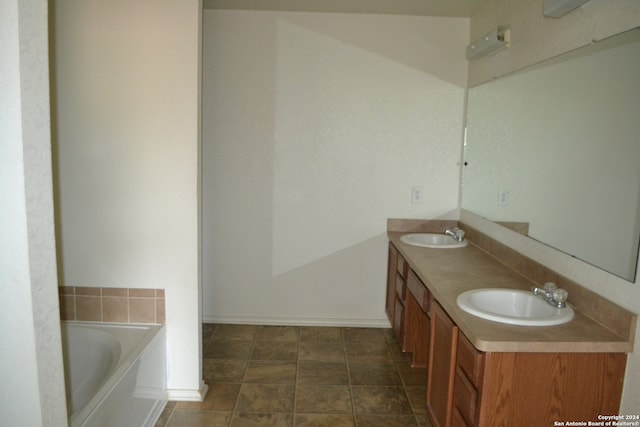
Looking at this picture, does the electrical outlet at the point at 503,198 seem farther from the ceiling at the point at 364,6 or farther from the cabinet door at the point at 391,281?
the ceiling at the point at 364,6

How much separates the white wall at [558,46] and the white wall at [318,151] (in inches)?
19.7

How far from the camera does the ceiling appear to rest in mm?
3188

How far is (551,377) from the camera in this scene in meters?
1.67

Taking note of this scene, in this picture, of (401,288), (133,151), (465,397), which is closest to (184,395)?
(133,151)

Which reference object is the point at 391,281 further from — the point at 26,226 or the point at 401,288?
the point at 26,226

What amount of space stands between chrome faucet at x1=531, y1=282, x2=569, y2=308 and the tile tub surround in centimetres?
193

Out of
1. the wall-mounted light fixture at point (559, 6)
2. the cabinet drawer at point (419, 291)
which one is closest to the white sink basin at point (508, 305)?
the cabinet drawer at point (419, 291)

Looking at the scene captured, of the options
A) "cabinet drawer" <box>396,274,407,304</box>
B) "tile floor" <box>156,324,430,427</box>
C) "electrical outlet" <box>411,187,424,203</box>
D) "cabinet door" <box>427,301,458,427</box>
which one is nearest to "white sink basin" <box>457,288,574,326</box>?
"cabinet door" <box>427,301,458,427</box>

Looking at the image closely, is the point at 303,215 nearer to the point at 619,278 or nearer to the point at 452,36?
the point at 452,36

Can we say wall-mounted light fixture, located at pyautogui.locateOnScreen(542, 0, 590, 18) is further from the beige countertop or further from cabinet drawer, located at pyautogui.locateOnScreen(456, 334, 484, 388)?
cabinet drawer, located at pyautogui.locateOnScreen(456, 334, 484, 388)

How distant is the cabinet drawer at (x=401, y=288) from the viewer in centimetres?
312

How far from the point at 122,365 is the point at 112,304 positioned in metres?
0.56

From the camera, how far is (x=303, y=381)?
9.75ft

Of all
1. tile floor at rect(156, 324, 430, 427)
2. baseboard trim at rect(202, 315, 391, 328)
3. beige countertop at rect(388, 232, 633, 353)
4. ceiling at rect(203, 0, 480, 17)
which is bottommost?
tile floor at rect(156, 324, 430, 427)
